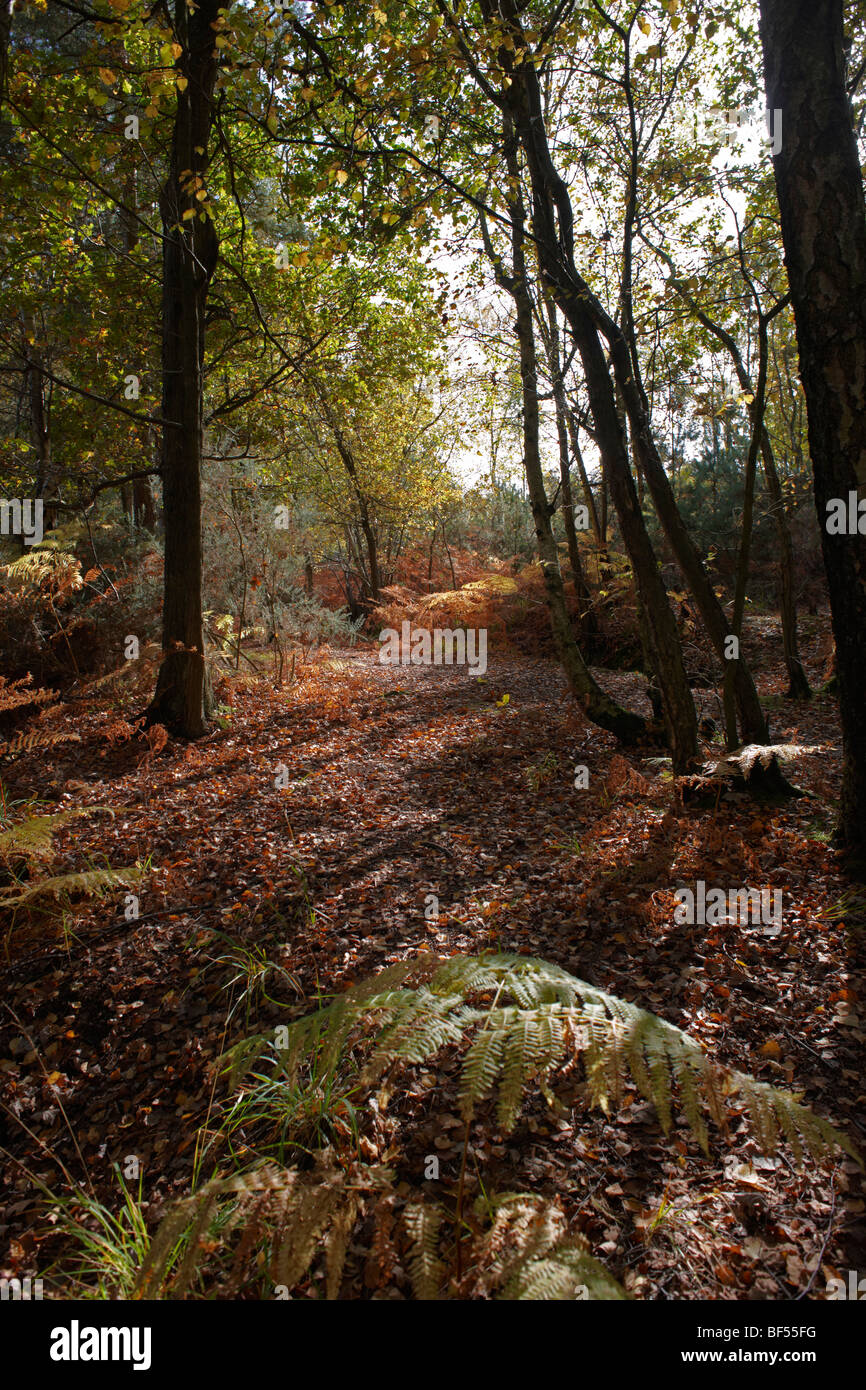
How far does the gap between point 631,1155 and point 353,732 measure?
5603 millimetres

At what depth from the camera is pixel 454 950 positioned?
3.13 meters

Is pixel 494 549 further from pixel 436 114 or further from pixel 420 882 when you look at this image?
pixel 420 882

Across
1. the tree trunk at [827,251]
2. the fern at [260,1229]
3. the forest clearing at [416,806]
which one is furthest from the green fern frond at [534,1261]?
the tree trunk at [827,251]

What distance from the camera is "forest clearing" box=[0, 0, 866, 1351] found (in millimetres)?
1689

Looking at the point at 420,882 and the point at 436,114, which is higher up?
the point at 436,114

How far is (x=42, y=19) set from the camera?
36.8 feet

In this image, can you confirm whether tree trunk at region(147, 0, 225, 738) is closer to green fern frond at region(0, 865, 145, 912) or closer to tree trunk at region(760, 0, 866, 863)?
green fern frond at region(0, 865, 145, 912)

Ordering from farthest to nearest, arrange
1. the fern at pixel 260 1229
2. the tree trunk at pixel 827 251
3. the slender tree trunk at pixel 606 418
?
1. the slender tree trunk at pixel 606 418
2. the tree trunk at pixel 827 251
3. the fern at pixel 260 1229

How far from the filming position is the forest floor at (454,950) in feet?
6.01

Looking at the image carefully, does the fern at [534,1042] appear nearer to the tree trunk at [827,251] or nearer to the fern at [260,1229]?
the fern at [260,1229]

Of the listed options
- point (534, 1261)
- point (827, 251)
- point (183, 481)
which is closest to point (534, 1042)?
point (534, 1261)

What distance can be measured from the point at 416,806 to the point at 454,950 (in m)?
2.08

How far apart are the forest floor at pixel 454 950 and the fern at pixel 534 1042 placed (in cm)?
29
